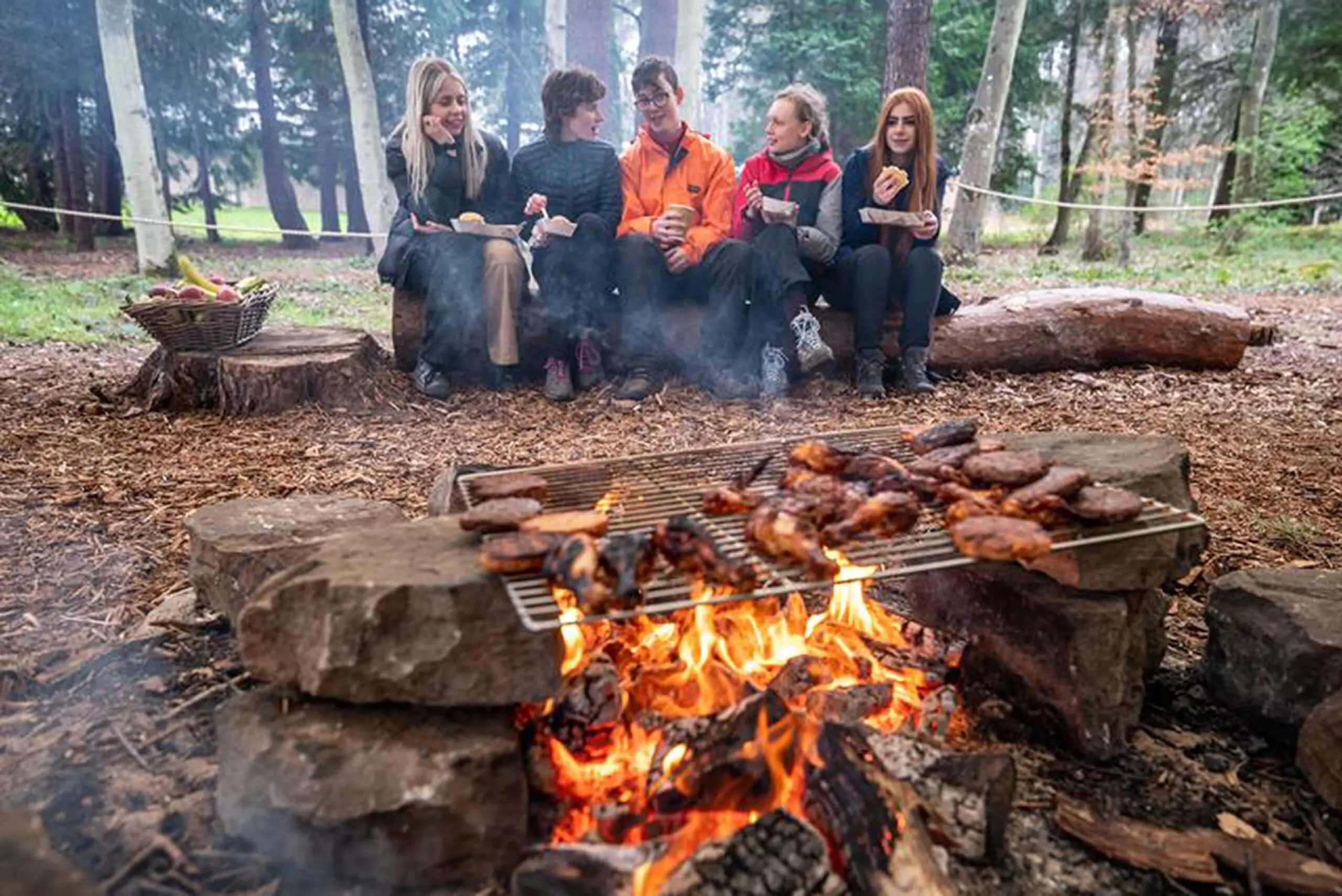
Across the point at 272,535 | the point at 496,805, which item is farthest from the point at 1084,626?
the point at 272,535

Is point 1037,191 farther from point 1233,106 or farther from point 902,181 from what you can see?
point 902,181

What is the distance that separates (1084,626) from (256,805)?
2078 millimetres

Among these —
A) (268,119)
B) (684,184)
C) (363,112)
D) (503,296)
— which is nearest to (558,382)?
(503,296)

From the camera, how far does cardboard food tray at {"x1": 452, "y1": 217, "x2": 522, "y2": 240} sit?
558 centimetres

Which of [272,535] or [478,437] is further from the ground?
[272,535]

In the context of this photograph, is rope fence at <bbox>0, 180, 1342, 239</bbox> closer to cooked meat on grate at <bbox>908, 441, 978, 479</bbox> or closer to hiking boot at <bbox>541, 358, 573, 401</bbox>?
hiking boot at <bbox>541, 358, 573, 401</bbox>

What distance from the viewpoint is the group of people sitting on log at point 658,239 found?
579 cm

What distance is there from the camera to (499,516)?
2123 mm

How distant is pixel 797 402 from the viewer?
19.0 ft

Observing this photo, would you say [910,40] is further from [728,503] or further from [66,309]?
[66,309]

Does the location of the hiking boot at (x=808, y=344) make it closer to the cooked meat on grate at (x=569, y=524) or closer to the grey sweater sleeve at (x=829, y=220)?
the grey sweater sleeve at (x=829, y=220)

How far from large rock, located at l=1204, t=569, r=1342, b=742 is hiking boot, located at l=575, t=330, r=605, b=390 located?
4.25m

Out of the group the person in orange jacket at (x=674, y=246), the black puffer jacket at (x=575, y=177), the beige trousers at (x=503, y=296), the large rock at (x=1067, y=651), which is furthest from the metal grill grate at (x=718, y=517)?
the black puffer jacket at (x=575, y=177)

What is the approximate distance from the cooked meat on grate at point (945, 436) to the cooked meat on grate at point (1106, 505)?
22.6 inches
